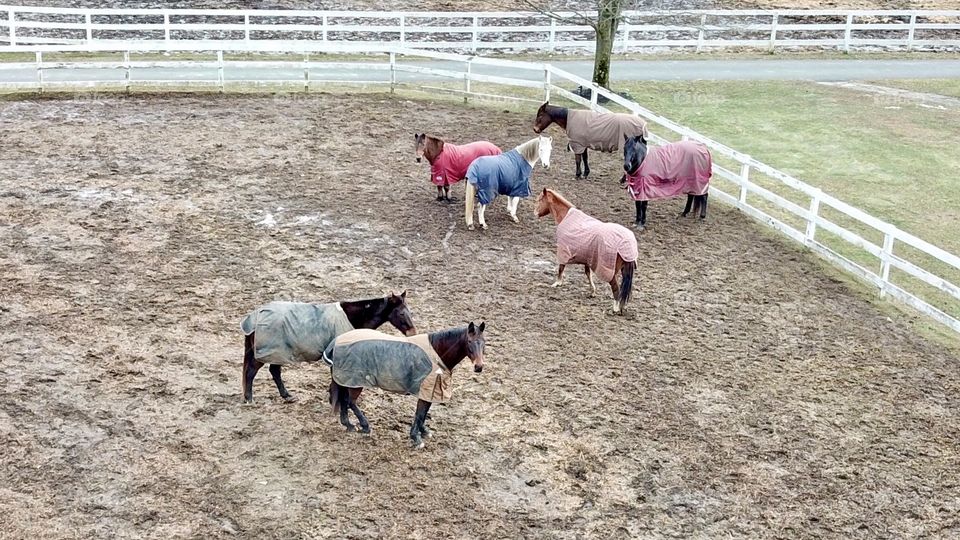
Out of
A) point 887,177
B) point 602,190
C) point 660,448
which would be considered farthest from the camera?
point 887,177

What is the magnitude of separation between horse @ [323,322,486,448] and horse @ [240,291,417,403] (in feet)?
0.84

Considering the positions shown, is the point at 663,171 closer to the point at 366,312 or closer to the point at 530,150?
the point at 530,150

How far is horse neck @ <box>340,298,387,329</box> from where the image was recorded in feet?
24.0

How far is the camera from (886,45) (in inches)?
1000

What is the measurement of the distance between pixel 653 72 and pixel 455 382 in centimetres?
1534

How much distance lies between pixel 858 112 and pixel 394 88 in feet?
31.3

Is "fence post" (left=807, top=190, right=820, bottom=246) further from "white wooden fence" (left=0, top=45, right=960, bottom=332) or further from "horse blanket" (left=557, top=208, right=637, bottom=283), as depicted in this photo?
"horse blanket" (left=557, top=208, right=637, bottom=283)

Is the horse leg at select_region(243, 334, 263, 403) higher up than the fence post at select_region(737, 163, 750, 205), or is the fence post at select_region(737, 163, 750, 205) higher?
the fence post at select_region(737, 163, 750, 205)

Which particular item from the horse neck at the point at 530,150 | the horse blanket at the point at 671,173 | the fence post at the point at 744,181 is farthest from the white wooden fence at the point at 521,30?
the horse blanket at the point at 671,173

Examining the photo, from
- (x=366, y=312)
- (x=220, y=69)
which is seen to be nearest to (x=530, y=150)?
(x=366, y=312)

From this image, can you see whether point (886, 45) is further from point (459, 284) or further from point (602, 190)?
point (459, 284)

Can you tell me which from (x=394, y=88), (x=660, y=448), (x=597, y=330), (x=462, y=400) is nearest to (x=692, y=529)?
(x=660, y=448)

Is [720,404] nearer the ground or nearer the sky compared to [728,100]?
nearer the ground

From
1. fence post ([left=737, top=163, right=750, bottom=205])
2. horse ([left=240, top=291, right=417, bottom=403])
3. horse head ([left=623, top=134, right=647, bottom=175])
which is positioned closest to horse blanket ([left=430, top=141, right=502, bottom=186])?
horse head ([left=623, top=134, right=647, bottom=175])
